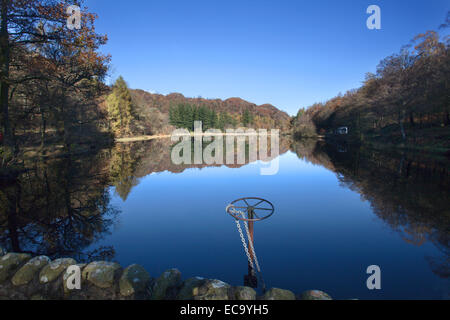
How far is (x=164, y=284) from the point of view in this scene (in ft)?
11.7

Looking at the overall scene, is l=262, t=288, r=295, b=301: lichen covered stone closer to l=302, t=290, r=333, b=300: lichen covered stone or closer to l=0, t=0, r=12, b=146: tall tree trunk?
l=302, t=290, r=333, b=300: lichen covered stone

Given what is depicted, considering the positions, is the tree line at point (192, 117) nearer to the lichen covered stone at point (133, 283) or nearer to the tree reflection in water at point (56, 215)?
the tree reflection in water at point (56, 215)

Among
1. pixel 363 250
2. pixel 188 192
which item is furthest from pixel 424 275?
pixel 188 192

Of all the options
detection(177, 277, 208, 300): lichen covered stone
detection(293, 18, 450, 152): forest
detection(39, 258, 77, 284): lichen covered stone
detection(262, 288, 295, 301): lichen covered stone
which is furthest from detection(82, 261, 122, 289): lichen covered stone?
detection(293, 18, 450, 152): forest

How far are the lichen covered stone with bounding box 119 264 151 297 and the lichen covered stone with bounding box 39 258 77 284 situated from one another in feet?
3.52

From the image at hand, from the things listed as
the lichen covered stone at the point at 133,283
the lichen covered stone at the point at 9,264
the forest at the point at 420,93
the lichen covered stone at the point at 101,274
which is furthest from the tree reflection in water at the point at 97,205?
the forest at the point at 420,93

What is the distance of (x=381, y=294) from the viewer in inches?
166

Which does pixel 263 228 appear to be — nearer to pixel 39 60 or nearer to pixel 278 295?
pixel 278 295

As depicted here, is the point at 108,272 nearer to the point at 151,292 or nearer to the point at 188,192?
the point at 151,292

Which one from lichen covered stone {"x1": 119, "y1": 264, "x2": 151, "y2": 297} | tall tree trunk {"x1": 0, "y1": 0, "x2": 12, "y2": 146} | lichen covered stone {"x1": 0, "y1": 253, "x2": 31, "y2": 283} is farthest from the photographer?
tall tree trunk {"x1": 0, "y1": 0, "x2": 12, "y2": 146}

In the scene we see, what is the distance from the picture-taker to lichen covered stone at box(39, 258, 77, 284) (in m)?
3.69

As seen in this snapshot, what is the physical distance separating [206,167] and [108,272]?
15.0 metres

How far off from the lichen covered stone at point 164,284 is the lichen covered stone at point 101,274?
803mm

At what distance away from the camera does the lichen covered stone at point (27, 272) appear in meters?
3.72
